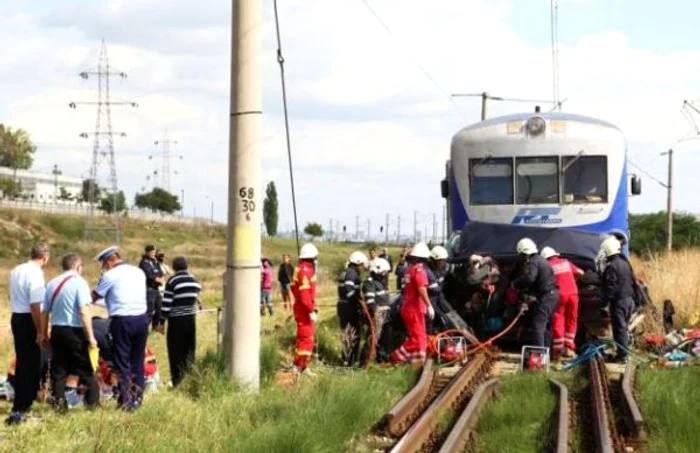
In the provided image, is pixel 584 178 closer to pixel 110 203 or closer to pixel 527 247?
pixel 527 247

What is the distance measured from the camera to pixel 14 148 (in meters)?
118

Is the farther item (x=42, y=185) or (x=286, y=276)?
(x=42, y=185)

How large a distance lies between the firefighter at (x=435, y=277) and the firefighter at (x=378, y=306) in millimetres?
629

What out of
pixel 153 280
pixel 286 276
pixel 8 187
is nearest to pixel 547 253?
pixel 153 280

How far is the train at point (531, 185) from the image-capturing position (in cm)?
1675

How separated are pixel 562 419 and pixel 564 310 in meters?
5.72

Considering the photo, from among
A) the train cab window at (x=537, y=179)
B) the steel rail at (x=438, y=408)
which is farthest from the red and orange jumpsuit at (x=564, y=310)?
the train cab window at (x=537, y=179)

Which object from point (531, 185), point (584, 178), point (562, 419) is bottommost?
point (562, 419)

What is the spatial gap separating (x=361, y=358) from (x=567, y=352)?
9.90 ft

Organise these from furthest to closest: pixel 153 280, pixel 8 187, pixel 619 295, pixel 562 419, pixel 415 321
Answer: pixel 8 187, pixel 153 280, pixel 619 295, pixel 415 321, pixel 562 419

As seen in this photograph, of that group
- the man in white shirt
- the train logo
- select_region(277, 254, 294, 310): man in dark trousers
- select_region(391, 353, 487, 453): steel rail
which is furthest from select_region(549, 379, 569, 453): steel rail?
select_region(277, 254, 294, 310): man in dark trousers

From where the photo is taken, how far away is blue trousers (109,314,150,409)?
10141 millimetres

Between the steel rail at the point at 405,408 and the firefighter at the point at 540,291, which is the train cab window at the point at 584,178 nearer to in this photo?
the firefighter at the point at 540,291

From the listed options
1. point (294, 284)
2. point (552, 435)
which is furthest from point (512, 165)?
point (552, 435)
